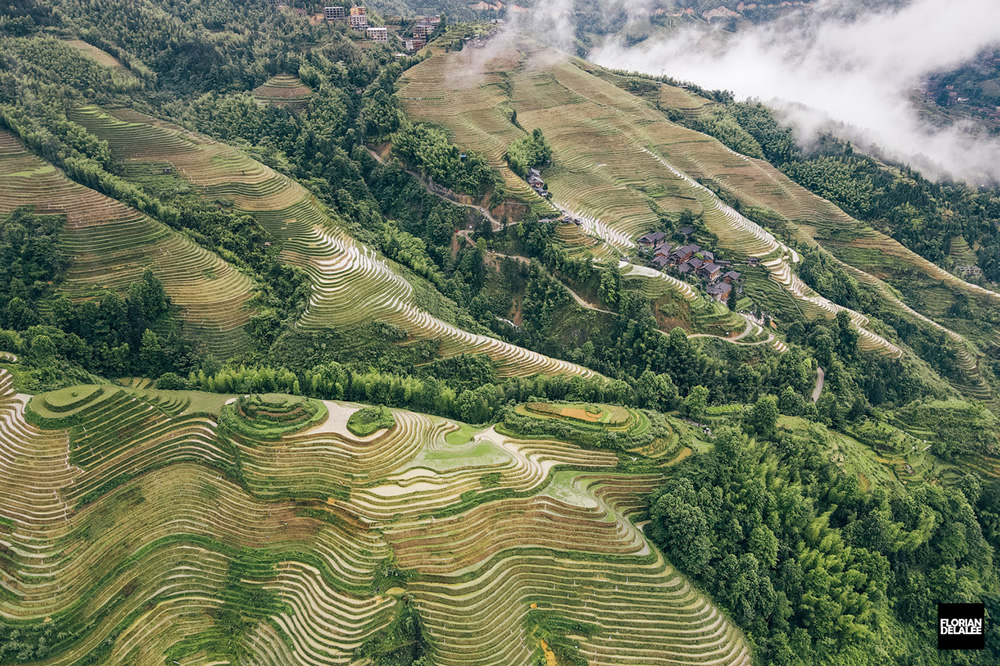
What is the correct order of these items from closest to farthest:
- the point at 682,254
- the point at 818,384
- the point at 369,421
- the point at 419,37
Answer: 1. the point at 369,421
2. the point at 818,384
3. the point at 682,254
4. the point at 419,37

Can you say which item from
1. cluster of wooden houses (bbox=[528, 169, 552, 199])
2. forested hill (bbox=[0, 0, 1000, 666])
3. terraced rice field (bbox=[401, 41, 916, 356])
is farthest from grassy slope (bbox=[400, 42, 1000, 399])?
cluster of wooden houses (bbox=[528, 169, 552, 199])

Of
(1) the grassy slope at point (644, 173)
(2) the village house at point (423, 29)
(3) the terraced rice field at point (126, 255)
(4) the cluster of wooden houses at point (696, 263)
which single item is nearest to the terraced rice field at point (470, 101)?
(1) the grassy slope at point (644, 173)

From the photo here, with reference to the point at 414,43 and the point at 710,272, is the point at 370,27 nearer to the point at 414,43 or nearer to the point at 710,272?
the point at 414,43

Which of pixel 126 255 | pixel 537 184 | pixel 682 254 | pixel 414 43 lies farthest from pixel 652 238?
pixel 414 43

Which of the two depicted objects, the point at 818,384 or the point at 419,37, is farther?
the point at 419,37

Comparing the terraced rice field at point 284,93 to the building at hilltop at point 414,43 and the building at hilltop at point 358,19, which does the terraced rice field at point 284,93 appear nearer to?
the building at hilltop at point 358,19

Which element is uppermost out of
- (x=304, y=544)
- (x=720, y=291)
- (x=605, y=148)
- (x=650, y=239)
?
(x=605, y=148)

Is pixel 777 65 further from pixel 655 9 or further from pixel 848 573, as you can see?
pixel 848 573
